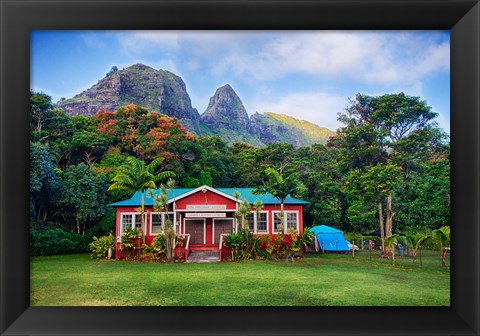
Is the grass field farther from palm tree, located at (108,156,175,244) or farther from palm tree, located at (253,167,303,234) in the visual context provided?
palm tree, located at (253,167,303,234)

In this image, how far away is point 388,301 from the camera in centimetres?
370

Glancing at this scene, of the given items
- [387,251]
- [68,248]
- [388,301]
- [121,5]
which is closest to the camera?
[121,5]

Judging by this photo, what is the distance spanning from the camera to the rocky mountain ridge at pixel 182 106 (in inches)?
172

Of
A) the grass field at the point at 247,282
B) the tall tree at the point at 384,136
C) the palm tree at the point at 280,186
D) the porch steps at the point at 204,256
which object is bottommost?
the grass field at the point at 247,282

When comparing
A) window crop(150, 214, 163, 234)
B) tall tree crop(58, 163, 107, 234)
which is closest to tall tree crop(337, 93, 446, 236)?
window crop(150, 214, 163, 234)

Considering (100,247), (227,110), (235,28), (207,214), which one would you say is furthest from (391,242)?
(100,247)

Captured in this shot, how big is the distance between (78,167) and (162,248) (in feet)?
4.07

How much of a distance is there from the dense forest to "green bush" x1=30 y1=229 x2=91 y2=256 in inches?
0.5

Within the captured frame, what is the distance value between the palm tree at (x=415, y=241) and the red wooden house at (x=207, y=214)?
3.80 ft

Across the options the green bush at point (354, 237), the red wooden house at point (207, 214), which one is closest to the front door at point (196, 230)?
the red wooden house at point (207, 214)

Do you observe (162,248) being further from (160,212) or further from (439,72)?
(439,72)

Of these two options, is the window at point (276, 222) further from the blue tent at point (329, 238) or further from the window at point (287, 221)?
the blue tent at point (329, 238)

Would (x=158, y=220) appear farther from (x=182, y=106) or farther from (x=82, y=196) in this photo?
(x=182, y=106)
